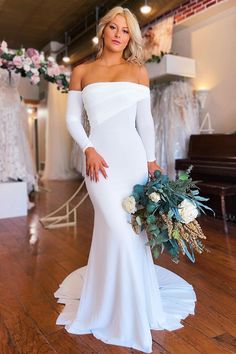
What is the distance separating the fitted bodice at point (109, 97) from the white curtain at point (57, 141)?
6.38 metres

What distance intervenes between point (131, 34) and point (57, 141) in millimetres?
6430

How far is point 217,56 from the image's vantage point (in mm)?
4418

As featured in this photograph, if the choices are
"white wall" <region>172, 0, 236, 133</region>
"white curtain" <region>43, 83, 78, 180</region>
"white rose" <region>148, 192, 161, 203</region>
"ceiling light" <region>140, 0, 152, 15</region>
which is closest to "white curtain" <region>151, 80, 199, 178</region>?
"white wall" <region>172, 0, 236, 133</region>

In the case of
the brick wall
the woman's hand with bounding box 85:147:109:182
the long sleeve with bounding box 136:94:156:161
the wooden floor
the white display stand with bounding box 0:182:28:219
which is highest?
the brick wall

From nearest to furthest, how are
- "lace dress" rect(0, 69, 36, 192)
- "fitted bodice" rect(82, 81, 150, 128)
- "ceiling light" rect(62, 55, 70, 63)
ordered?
"fitted bodice" rect(82, 81, 150, 128)
"lace dress" rect(0, 69, 36, 192)
"ceiling light" rect(62, 55, 70, 63)

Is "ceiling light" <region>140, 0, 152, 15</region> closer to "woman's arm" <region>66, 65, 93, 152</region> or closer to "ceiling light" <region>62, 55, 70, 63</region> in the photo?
"ceiling light" <region>62, 55, 70, 63</region>

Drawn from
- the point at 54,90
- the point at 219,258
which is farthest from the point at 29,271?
the point at 54,90

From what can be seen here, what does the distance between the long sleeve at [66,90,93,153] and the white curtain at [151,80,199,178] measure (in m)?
3.19

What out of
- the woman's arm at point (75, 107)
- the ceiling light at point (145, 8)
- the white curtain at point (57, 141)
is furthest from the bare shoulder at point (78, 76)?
the white curtain at point (57, 141)

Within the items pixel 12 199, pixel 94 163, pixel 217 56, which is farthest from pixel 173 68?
pixel 94 163

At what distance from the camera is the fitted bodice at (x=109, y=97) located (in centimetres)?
146

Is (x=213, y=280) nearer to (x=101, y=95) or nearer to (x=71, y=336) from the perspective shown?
(x=71, y=336)

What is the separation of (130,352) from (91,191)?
74 cm

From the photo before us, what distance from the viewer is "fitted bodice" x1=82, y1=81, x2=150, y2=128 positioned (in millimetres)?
1455
